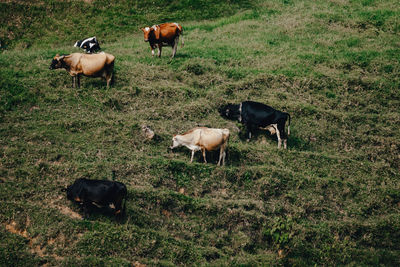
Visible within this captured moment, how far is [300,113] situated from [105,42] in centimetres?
1230

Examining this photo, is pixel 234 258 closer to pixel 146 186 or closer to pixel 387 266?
pixel 146 186

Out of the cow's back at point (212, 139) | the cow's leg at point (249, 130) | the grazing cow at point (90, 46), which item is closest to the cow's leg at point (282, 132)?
the cow's leg at point (249, 130)

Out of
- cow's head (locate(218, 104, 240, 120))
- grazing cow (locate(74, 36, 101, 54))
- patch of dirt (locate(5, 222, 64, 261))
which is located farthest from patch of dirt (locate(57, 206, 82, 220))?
grazing cow (locate(74, 36, 101, 54))

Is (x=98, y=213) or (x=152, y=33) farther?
(x=152, y=33)

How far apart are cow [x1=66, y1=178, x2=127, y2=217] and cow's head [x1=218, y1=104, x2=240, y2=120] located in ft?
18.2

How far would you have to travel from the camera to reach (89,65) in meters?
→ 14.5

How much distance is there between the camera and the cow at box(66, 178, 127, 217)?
9.88 metres

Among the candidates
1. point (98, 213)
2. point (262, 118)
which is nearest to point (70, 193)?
point (98, 213)

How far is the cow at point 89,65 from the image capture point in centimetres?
1452

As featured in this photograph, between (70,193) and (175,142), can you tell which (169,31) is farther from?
(70,193)

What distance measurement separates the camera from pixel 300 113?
1478 centimetres

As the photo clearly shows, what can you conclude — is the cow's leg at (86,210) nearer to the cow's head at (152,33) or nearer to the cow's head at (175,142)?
the cow's head at (175,142)

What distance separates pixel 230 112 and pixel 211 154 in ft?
7.38

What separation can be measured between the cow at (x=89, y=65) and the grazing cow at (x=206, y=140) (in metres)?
4.71
